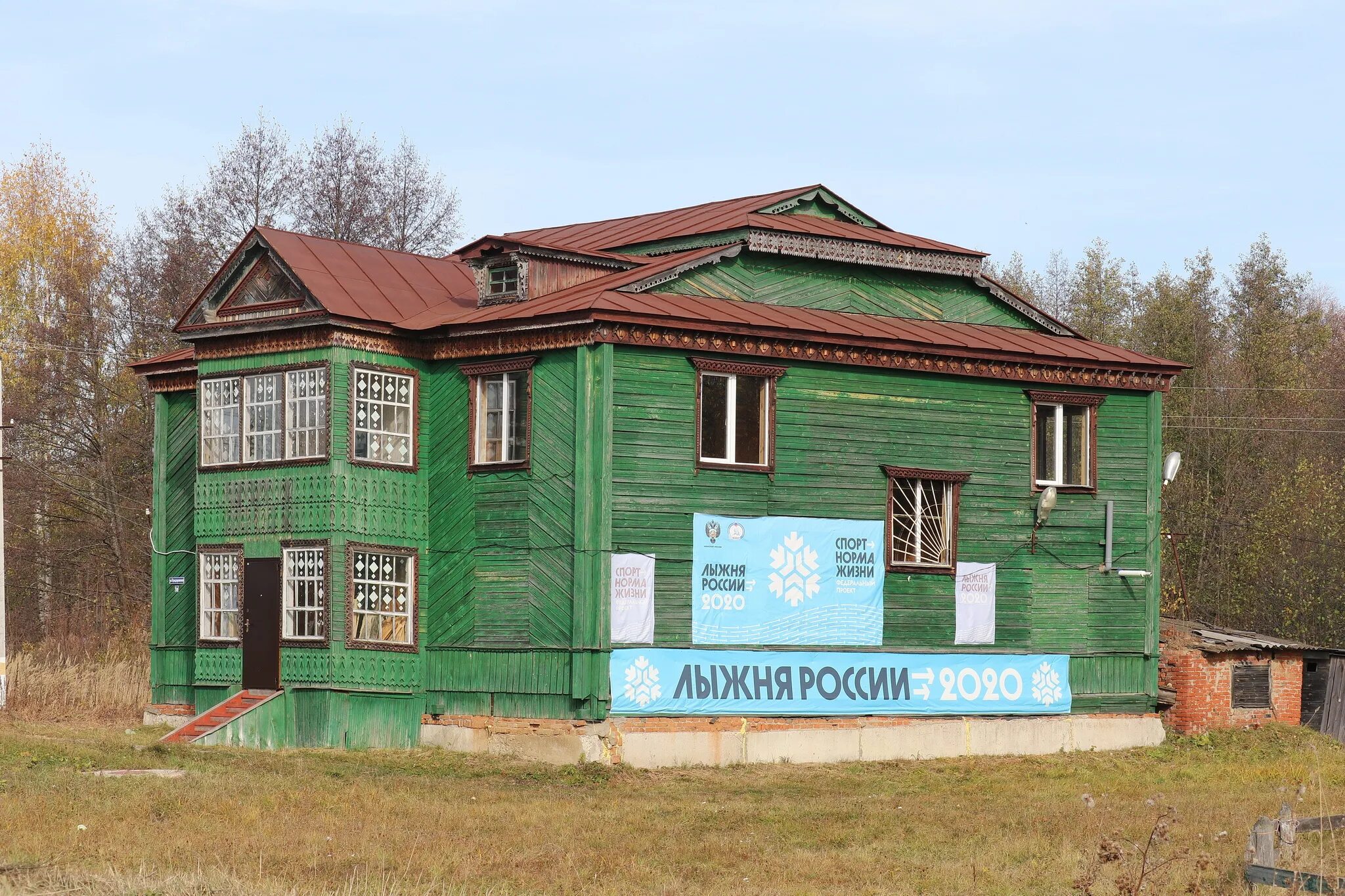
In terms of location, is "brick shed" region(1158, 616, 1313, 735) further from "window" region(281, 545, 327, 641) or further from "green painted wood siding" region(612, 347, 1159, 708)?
"window" region(281, 545, 327, 641)

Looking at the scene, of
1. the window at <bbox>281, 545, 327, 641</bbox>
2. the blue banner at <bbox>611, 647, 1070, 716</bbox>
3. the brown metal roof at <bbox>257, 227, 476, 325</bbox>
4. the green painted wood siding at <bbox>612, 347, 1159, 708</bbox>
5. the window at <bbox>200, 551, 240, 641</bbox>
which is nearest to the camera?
the blue banner at <bbox>611, 647, 1070, 716</bbox>

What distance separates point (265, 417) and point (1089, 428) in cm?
1360

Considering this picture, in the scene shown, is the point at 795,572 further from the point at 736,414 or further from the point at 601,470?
the point at 601,470

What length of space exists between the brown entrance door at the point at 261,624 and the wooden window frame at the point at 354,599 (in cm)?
126

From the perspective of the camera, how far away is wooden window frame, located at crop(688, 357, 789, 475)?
89.5ft

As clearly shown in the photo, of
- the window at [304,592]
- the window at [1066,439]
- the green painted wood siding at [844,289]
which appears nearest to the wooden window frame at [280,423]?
the window at [304,592]

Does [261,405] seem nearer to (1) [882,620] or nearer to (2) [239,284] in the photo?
(2) [239,284]

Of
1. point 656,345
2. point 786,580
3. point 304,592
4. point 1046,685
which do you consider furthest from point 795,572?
point 304,592

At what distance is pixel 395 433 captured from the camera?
28.5 meters

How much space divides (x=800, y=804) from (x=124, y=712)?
15.4m

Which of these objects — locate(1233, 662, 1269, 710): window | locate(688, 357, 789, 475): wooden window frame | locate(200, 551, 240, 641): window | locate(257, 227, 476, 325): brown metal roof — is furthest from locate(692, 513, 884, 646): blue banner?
locate(1233, 662, 1269, 710): window

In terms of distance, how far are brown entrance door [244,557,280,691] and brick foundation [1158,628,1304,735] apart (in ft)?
50.1

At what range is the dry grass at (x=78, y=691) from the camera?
32.5m

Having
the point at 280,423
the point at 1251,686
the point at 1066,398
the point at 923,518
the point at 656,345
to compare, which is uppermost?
the point at 656,345
